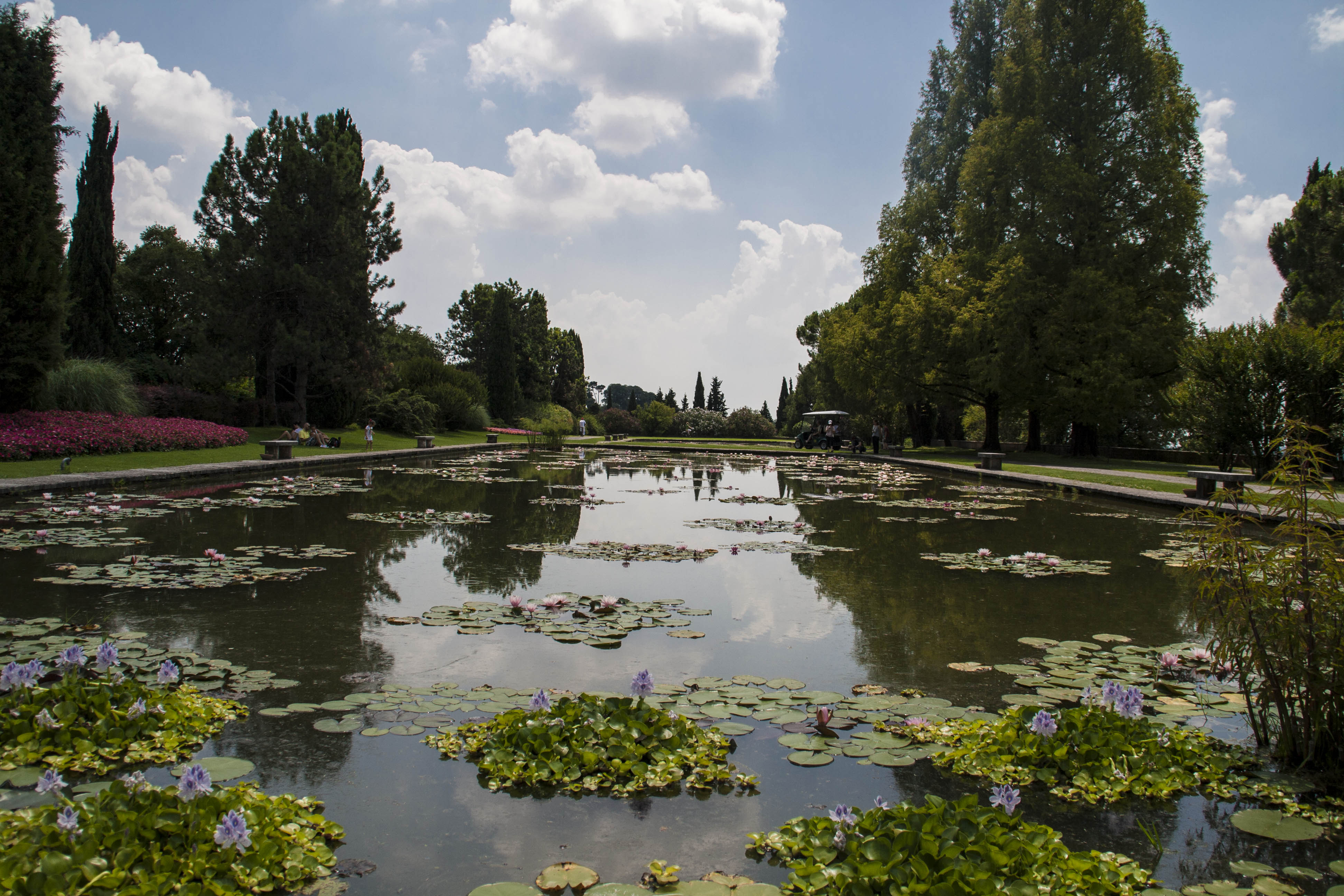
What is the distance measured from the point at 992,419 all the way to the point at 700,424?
88.4ft

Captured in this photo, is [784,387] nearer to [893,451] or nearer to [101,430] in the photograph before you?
[893,451]

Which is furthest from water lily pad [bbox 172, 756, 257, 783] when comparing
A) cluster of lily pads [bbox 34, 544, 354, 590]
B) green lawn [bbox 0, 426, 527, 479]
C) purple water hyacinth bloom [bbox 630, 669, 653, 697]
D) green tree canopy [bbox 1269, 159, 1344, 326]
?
green tree canopy [bbox 1269, 159, 1344, 326]

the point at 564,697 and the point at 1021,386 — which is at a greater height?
the point at 1021,386

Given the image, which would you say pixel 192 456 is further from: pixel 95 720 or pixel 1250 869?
pixel 1250 869

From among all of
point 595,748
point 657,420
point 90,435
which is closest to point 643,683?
point 595,748

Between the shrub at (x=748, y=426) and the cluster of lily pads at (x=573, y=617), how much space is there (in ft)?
157

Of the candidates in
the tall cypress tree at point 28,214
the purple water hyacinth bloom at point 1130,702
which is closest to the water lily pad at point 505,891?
the purple water hyacinth bloom at point 1130,702

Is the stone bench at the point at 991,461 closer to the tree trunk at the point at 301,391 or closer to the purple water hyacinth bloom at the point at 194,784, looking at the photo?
the purple water hyacinth bloom at the point at 194,784

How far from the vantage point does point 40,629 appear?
14.5 feet

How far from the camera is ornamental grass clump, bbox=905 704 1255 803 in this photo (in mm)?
2834

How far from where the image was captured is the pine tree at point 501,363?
45.2m

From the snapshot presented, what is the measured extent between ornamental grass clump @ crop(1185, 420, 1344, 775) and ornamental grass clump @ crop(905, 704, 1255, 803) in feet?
0.74

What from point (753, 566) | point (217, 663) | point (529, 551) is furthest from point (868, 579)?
point (217, 663)

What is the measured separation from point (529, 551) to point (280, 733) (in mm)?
4685
